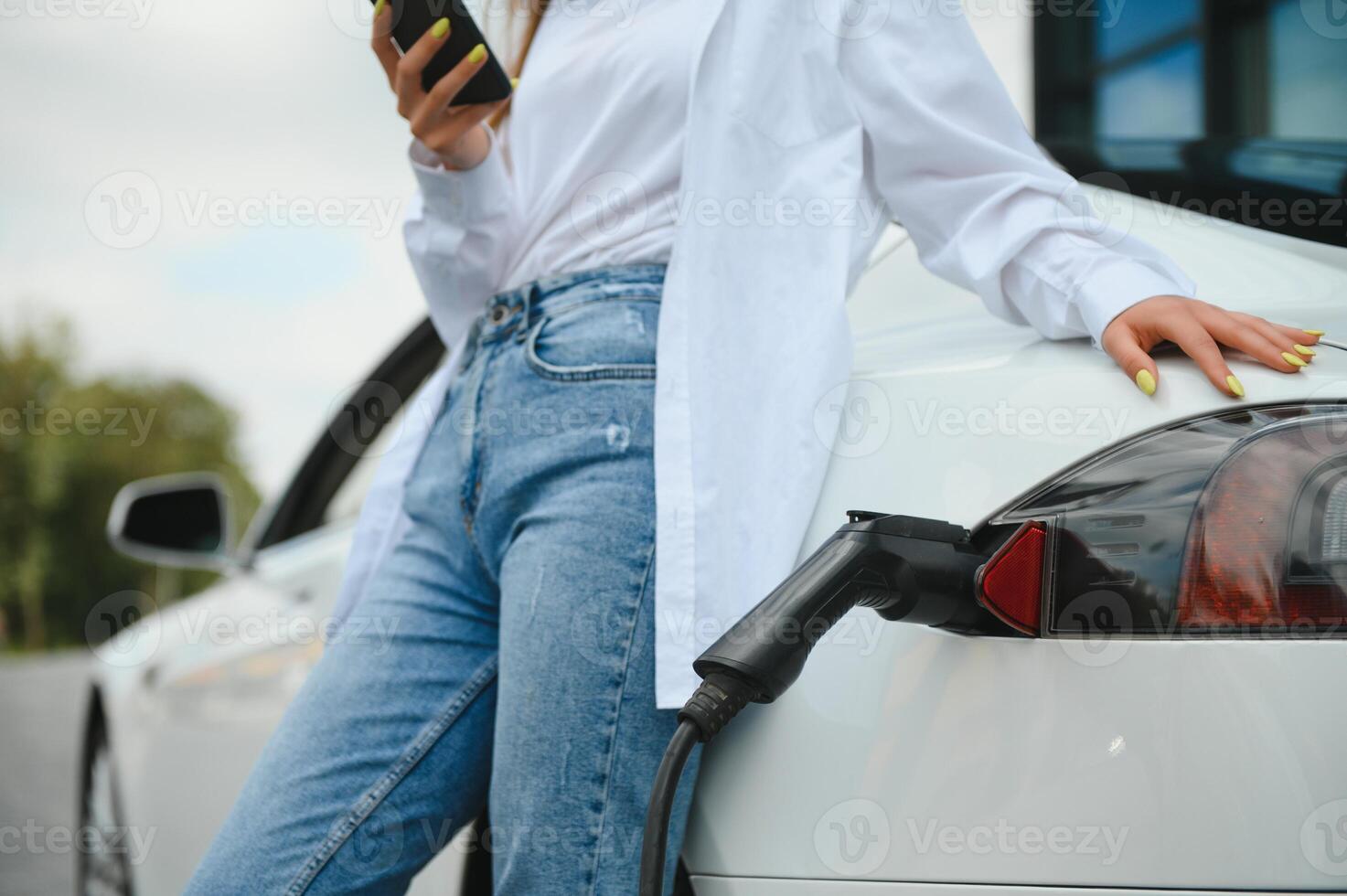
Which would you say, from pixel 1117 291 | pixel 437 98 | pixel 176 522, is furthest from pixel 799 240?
pixel 176 522

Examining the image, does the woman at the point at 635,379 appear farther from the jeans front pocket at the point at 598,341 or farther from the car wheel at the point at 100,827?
the car wheel at the point at 100,827

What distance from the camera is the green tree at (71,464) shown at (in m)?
21.8

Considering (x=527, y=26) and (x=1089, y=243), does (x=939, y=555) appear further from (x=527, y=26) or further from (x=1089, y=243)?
(x=527, y=26)

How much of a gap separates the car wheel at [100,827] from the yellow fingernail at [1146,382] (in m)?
2.15

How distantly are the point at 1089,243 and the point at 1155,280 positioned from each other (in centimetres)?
9

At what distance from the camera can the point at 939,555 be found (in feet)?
3.16

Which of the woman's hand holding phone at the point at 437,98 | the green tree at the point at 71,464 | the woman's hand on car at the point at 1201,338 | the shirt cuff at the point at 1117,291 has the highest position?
the woman's hand holding phone at the point at 437,98

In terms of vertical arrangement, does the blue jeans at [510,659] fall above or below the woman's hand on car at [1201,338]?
below

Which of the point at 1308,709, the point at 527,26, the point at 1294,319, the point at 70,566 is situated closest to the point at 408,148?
the point at 527,26

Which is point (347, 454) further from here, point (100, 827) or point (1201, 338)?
point (1201, 338)
